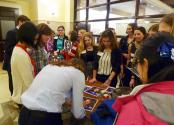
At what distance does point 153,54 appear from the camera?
75 centimetres

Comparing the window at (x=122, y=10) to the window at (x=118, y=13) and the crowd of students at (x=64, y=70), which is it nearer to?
the window at (x=118, y=13)

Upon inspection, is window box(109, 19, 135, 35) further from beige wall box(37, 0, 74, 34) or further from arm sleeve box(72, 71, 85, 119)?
arm sleeve box(72, 71, 85, 119)

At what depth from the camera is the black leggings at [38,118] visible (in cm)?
118

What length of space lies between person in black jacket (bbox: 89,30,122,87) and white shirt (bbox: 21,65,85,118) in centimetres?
105

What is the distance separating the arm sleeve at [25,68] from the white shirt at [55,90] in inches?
11.4

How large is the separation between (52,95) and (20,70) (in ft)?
1.59

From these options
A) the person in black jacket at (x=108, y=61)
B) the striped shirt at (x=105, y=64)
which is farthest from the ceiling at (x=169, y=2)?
the striped shirt at (x=105, y=64)

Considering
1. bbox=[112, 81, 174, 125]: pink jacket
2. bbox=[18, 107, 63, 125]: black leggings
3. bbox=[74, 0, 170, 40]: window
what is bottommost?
bbox=[18, 107, 63, 125]: black leggings

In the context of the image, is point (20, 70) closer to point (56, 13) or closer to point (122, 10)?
point (122, 10)

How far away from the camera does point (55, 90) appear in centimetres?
120

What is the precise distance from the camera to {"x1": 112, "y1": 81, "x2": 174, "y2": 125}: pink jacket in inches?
24.5

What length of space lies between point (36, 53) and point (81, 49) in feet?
5.19

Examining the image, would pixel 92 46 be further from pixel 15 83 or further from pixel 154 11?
pixel 154 11

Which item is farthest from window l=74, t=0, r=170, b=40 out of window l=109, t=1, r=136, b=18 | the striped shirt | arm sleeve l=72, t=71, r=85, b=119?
arm sleeve l=72, t=71, r=85, b=119
